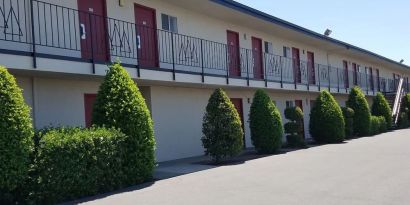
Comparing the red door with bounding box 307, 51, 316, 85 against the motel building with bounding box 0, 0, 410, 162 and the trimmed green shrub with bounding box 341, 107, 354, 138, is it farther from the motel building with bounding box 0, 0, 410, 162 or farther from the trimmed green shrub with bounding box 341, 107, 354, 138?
the trimmed green shrub with bounding box 341, 107, 354, 138

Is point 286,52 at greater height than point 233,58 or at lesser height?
greater

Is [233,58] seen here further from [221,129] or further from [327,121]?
[221,129]

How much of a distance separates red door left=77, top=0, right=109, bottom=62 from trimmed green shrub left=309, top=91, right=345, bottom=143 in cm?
1130

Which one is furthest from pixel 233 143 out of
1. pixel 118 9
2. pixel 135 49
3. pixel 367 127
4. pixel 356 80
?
pixel 356 80

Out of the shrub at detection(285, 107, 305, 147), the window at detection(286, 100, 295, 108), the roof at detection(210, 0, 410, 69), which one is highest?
the roof at detection(210, 0, 410, 69)

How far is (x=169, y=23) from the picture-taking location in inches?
623

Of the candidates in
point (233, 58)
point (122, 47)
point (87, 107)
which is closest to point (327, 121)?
point (233, 58)

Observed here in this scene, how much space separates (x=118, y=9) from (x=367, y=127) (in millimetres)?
15680

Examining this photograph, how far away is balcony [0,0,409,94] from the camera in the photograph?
10156 mm

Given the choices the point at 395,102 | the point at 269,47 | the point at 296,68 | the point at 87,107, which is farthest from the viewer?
the point at 395,102

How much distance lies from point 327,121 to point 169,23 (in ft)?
28.3

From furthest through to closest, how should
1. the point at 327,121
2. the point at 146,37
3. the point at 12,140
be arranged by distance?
the point at 327,121, the point at 146,37, the point at 12,140

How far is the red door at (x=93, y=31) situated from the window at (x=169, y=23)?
3.07 meters

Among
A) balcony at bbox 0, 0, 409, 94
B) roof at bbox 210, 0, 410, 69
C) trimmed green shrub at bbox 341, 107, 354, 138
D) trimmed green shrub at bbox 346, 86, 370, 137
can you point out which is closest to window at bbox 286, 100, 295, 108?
balcony at bbox 0, 0, 409, 94
